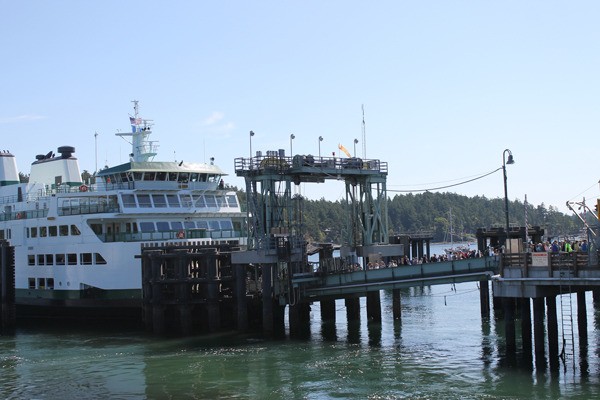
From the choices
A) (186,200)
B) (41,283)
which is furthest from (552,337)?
(41,283)

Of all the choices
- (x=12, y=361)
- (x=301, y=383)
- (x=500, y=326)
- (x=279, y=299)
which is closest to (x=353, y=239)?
(x=279, y=299)

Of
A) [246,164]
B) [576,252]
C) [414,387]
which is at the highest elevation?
[246,164]

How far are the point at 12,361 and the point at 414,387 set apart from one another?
69.8 feet

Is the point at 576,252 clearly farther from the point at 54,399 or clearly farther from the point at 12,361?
the point at 12,361

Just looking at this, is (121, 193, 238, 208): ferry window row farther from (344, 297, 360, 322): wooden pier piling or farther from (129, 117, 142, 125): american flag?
(344, 297, 360, 322): wooden pier piling

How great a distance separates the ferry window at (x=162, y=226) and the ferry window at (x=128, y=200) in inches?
78.2

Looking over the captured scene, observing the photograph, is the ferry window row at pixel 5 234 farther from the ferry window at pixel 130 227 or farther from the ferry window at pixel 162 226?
the ferry window at pixel 162 226

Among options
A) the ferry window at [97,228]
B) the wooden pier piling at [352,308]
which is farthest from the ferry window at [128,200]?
the wooden pier piling at [352,308]

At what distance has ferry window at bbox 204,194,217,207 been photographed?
57509 millimetres

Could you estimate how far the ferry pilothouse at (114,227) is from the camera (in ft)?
177

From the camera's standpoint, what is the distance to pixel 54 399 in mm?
33844

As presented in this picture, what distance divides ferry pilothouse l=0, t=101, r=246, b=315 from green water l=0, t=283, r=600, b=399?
3.39 metres

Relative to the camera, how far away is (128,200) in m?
55.5

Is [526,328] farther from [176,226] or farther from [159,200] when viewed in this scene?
[159,200]
